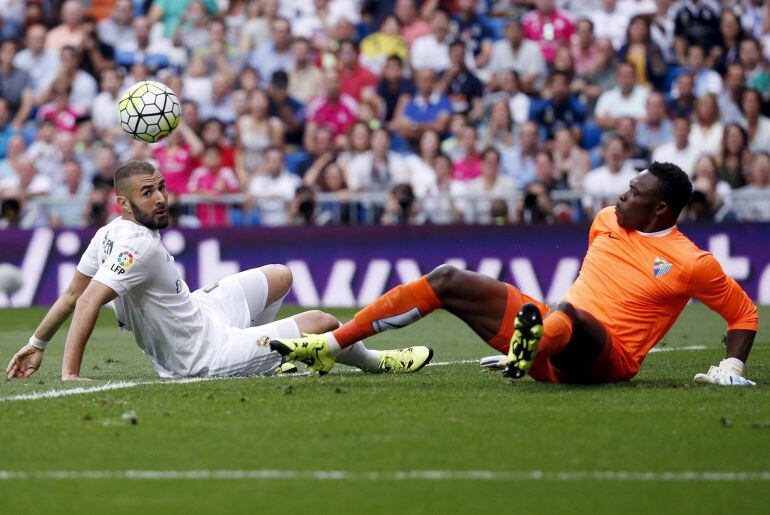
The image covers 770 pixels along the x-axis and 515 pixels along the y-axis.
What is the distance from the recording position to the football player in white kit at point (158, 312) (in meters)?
8.23

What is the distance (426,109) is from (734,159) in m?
4.68

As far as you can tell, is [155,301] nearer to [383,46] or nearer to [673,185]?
[673,185]

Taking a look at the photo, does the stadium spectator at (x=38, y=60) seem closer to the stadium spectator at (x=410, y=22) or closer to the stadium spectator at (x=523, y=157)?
the stadium spectator at (x=410, y=22)

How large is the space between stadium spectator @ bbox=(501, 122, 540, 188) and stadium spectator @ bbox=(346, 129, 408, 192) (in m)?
1.53

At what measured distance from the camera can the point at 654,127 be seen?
63.1 feet

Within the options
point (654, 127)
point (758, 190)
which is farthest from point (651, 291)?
point (654, 127)

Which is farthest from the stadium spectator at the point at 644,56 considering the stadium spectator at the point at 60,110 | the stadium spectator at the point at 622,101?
the stadium spectator at the point at 60,110

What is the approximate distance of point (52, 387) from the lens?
8414mm

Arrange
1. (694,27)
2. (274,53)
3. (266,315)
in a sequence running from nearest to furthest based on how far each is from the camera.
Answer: (266,315) → (694,27) → (274,53)

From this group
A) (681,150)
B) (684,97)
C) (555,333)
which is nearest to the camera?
(555,333)

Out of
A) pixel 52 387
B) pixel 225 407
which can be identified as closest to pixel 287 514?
pixel 225 407

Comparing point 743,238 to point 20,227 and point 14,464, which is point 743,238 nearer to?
point 20,227

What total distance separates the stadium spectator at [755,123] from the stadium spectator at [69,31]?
1087cm

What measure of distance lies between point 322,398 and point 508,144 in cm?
1206
